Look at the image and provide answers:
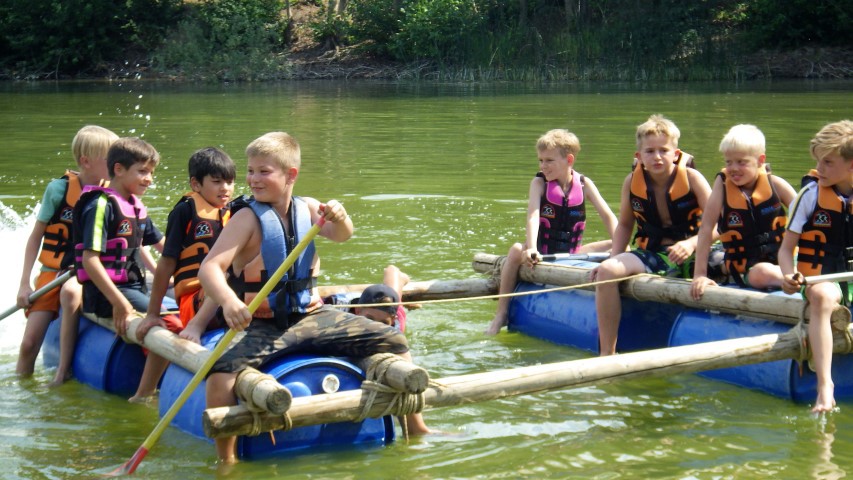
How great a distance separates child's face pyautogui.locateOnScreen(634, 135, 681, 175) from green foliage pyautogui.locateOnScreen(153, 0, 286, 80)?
99.2 ft

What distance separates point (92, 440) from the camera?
4.92 meters

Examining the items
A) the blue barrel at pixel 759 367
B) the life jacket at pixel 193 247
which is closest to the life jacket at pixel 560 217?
the blue barrel at pixel 759 367

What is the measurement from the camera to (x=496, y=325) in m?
6.73

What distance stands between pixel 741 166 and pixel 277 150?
246cm

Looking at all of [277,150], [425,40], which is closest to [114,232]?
[277,150]

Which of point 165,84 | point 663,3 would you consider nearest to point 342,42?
point 165,84

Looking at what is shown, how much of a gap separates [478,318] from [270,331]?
9.13 ft

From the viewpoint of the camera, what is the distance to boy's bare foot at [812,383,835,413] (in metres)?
4.96

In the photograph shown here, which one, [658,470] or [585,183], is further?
[585,183]

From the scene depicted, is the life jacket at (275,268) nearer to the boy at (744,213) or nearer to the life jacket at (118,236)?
the life jacket at (118,236)

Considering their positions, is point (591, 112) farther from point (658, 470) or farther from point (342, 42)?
point (342, 42)

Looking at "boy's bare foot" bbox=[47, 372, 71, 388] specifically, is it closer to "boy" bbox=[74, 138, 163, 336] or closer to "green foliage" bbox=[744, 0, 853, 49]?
"boy" bbox=[74, 138, 163, 336]

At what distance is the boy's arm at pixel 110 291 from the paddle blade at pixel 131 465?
3.16ft

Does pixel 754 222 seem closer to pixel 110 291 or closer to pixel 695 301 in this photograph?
pixel 695 301
